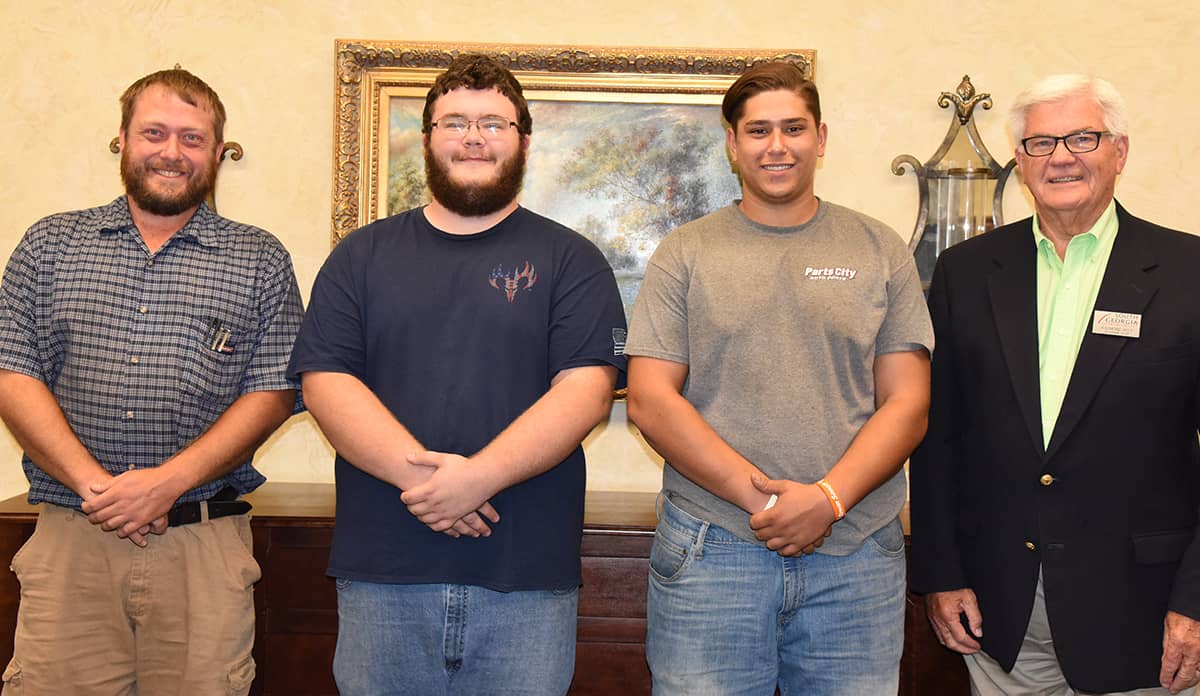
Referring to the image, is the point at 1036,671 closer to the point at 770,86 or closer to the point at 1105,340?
the point at 1105,340

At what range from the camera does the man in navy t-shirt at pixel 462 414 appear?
201 centimetres

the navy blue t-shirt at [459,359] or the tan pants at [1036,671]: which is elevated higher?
the navy blue t-shirt at [459,359]

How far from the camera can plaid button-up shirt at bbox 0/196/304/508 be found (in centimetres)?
229

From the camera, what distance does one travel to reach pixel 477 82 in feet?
7.13

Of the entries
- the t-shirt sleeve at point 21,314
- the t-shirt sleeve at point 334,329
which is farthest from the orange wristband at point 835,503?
the t-shirt sleeve at point 21,314

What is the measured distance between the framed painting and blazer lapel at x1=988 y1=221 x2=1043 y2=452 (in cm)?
119

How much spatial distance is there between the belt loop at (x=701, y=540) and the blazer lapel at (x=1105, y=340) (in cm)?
73

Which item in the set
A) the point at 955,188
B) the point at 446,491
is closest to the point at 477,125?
the point at 446,491

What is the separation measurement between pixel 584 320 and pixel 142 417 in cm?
107

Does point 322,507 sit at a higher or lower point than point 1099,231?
lower

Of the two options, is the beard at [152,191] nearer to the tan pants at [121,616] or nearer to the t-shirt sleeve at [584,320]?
the tan pants at [121,616]

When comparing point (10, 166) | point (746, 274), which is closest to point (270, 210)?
point (10, 166)

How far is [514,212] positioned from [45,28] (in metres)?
2.06

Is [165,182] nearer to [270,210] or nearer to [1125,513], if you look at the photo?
[270,210]
